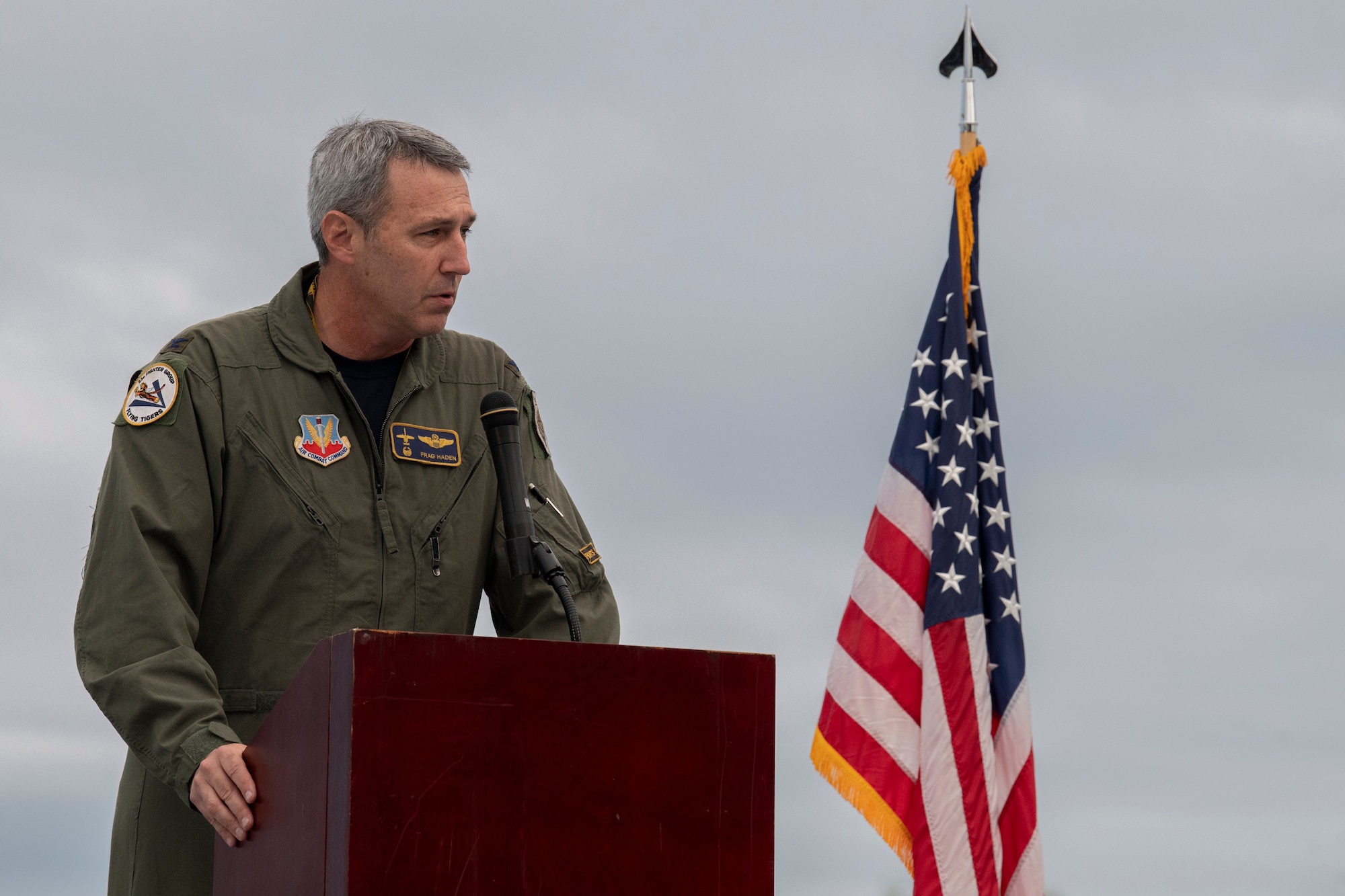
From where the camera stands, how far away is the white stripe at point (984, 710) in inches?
185

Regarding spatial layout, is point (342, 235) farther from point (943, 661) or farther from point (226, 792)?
point (943, 661)

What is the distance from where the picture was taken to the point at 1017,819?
480 cm

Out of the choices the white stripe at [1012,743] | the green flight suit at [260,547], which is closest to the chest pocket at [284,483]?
the green flight suit at [260,547]

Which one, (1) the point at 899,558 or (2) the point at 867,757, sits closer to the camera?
(2) the point at 867,757

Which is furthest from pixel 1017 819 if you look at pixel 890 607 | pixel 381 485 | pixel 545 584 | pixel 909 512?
pixel 381 485

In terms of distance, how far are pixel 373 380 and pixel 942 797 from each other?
2.94 metres

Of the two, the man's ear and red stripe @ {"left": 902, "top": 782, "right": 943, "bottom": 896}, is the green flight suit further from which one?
red stripe @ {"left": 902, "top": 782, "right": 943, "bottom": 896}

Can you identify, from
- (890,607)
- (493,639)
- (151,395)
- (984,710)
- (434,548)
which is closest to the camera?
(493,639)

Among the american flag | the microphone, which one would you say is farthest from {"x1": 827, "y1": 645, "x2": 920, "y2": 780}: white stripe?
the microphone

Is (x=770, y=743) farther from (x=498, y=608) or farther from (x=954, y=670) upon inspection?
(x=954, y=670)

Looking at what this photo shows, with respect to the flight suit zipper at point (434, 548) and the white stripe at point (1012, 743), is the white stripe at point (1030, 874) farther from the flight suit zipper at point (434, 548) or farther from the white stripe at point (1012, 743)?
the flight suit zipper at point (434, 548)

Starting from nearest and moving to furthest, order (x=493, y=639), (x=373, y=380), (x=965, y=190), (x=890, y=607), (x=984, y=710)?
(x=493, y=639) < (x=373, y=380) < (x=984, y=710) < (x=890, y=607) < (x=965, y=190)

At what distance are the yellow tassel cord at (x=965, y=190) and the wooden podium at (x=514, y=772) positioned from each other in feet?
12.1

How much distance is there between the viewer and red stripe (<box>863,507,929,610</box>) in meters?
4.94
